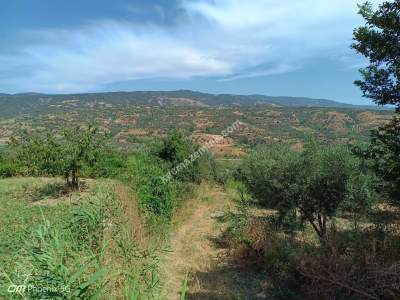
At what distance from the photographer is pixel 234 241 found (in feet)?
42.7

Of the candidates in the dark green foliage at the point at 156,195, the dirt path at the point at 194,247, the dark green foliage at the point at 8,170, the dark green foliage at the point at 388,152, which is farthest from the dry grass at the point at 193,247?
the dark green foliage at the point at 8,170

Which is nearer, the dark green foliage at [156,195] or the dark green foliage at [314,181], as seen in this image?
the dark green foliage at [314,181]

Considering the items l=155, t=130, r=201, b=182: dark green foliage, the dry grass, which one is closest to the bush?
l=155, t=130, r=201, b=182: dark green foliage

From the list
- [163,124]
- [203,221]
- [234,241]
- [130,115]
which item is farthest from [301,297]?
[130,115]

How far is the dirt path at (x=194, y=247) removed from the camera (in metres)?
10.1

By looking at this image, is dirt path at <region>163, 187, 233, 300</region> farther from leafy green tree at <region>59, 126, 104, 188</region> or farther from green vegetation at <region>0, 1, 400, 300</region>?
leafy green tree at <region>59, 126, 104, 188</region>

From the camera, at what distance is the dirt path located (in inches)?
397

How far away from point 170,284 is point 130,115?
11858 centimetres

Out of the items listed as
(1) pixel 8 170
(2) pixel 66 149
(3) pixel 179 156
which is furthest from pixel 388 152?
(1) pixel 8 170

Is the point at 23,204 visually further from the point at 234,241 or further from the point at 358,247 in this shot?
the point at 358,247

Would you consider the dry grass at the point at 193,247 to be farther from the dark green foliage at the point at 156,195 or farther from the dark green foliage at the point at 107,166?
the dark green foliage at the point at 107,166

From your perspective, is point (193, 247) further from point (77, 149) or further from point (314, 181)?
point (77, 149)

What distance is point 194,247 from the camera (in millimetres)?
13375

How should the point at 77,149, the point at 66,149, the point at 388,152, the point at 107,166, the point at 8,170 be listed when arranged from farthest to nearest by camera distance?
the point at 8,170
the point at 107,166
the point at 77,149
the point at 66,149
the point at 388,152
